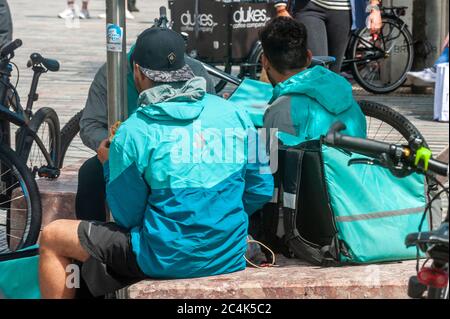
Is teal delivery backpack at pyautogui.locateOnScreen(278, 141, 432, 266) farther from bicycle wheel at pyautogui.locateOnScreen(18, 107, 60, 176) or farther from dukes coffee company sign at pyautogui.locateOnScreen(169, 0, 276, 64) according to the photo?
dukes coffee company sign at pyautogui.locateOnScreen(169, 0, 276, 64)

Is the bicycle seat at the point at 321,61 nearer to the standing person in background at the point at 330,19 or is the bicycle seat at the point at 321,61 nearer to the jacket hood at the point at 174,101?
the standing person in background at the point at 330,19

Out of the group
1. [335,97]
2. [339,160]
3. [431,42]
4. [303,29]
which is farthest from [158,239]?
[431,42]

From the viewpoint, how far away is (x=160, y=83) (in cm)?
461

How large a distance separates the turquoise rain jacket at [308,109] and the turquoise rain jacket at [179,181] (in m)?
0.60

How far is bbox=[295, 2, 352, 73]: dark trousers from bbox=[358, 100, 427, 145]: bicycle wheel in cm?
83

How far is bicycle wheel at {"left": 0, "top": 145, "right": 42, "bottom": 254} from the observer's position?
18.8 feet

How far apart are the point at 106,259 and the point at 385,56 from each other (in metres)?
7.25

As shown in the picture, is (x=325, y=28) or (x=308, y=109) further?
(x=325, y=28)

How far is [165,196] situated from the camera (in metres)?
4.37

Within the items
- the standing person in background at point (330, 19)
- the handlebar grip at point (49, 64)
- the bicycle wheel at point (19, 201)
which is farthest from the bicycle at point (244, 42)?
the bicycle wheel at point (19, 201)

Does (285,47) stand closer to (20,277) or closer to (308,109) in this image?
(308,109)

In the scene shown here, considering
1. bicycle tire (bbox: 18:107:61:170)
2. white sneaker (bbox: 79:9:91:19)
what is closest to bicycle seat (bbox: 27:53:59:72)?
bicycle tire (bbox: 18:107:61:170)

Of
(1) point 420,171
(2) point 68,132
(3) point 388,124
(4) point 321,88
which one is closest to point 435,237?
(1) point 420,171

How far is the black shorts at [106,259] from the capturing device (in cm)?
443
